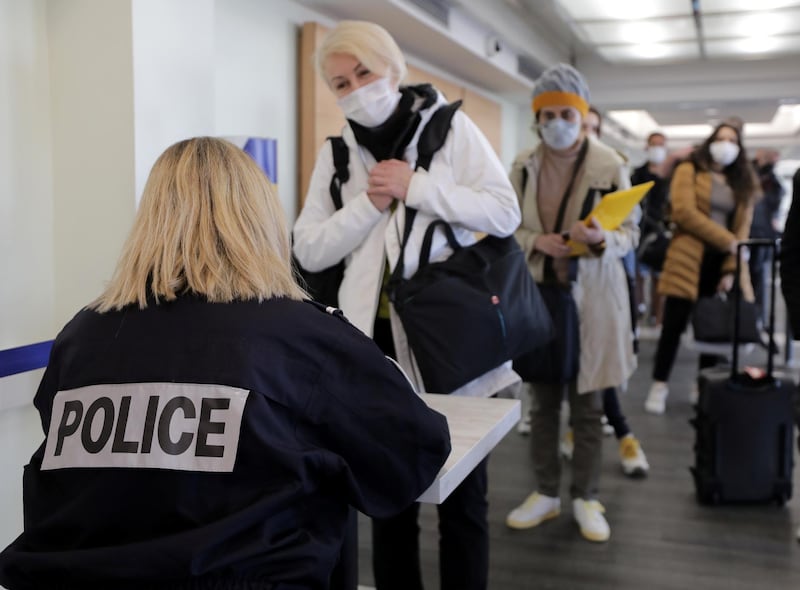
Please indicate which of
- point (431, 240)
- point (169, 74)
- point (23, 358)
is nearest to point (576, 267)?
point (431, 240)

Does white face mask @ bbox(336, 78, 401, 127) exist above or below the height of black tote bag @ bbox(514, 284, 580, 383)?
above

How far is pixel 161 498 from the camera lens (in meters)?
0.97

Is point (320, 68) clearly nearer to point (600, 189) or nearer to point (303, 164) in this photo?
point (600, 189)

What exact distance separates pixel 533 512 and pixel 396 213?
4.54 ft

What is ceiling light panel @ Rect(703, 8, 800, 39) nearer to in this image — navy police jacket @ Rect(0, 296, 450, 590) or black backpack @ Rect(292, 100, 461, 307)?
black backpack @ Rect(292, 100, 461, 307)

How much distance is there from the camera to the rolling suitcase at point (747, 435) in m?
2.86

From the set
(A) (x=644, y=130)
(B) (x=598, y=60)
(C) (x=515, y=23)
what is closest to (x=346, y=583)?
(C) (x=515, y=23)

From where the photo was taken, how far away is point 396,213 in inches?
69.7

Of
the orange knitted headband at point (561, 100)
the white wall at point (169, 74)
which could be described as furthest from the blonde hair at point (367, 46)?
the orange knitted headband at point (561, 100)

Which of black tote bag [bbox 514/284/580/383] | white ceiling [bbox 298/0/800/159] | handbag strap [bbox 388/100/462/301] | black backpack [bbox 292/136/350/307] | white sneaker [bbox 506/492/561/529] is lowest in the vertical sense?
white sneaker [bbox 506/492/561/529]

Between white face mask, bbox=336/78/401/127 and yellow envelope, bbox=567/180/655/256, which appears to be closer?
white face mask, bbox=336/78/401/127

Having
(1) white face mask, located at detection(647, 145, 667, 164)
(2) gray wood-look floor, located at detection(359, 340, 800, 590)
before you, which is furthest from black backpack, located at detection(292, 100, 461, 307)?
(1) white face mask, located at detection(647, 145, 667, 164)

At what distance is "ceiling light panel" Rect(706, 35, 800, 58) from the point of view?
6.53m

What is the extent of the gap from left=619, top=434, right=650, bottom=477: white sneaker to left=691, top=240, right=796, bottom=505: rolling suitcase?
358 millimetres
